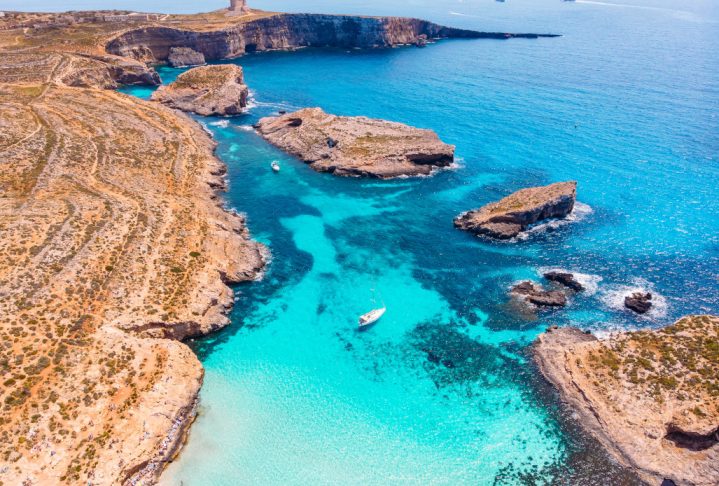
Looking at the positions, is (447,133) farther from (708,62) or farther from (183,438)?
(708,62)

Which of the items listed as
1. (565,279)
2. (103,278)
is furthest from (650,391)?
(103,278)

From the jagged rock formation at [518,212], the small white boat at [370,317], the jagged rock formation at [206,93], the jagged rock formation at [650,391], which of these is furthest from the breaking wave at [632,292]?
the jagged rock formation at [206,93]

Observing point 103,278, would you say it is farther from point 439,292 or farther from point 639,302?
point 639,302

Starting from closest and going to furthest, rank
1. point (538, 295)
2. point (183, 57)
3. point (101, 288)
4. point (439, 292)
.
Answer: point (101, 288) → point (538, 295) → point (439, 292) → point (183, 57)

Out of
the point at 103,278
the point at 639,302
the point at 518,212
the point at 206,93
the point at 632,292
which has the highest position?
the point at 206,93

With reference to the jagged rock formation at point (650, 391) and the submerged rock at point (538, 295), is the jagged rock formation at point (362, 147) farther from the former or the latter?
the jagged rock formation at point (650, 391)

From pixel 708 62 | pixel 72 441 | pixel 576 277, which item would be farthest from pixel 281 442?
pixel 708 62
